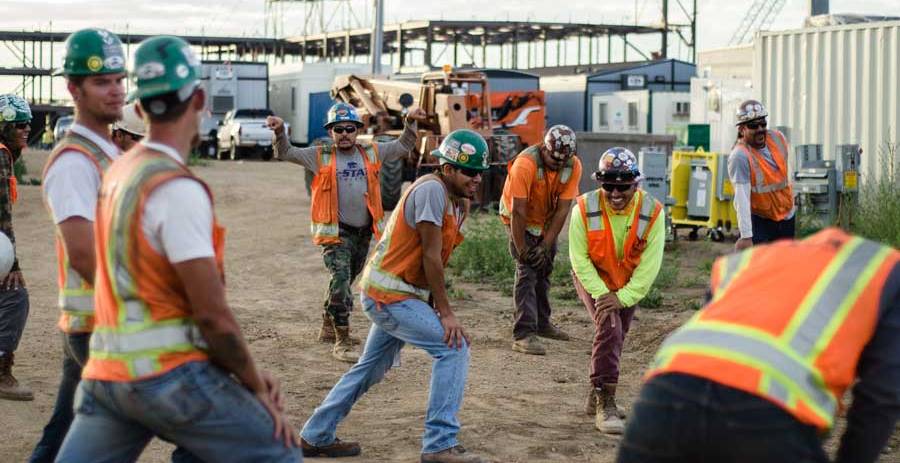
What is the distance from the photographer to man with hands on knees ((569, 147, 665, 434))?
303 inches

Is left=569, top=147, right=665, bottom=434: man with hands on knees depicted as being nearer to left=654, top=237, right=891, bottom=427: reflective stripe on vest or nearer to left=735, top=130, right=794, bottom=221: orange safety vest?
left=735, top=130, right=794, bottom=221: orange safety vest

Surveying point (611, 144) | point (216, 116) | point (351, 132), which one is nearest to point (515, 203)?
point (351, 132)

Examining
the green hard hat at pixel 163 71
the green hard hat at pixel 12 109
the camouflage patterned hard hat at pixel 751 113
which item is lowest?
the green hard hat at pixel 163 71

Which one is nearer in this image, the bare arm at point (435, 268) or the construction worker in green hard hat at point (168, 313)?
the construction worker in green hard hat at point (168, 313)

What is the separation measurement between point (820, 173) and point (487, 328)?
568cm

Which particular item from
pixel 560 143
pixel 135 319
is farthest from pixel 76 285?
pixel 560 143

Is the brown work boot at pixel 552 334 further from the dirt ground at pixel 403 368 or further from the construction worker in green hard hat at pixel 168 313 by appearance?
the construction worker in green hard hat at pixel 168 313

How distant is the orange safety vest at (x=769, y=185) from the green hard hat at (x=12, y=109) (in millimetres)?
5654

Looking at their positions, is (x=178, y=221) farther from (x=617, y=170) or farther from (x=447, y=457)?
(x=617, y=170)

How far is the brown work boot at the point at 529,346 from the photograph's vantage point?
1058 cm

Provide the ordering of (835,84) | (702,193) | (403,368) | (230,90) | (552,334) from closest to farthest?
1. (403,368)
2. (552,334)
3. (835,84)
4. (702,193)
5. (230,90)

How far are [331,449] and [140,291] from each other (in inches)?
137

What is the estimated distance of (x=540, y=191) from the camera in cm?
1033

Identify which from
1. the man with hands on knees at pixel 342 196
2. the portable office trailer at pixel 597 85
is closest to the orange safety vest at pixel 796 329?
the man with hands on knees at pixel 342 196
